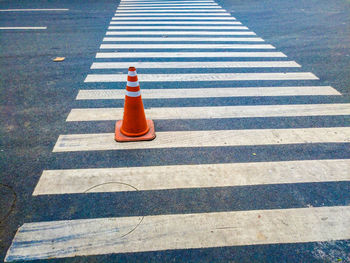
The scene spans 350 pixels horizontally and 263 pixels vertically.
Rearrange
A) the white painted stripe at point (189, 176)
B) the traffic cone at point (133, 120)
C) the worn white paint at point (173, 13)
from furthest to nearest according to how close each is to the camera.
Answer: the worn white paint at point (173, 13), the traffic cone at point (133, 120), the white painted stripe at point (189, 176)

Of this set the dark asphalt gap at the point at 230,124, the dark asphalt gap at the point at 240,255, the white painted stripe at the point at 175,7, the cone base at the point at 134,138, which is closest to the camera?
the dark asphalt gap at the point at 240,255

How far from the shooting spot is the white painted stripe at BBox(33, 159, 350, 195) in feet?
10.9

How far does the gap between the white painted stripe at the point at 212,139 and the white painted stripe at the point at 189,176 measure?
487 mm

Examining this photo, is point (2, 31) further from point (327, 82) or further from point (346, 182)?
point (346, 182)

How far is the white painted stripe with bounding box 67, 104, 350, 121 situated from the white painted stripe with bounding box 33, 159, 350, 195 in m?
1.32

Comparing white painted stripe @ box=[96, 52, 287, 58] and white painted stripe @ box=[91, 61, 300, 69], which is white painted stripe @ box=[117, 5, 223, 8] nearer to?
white painted stripe @ box=[96, 52, 287, 58]

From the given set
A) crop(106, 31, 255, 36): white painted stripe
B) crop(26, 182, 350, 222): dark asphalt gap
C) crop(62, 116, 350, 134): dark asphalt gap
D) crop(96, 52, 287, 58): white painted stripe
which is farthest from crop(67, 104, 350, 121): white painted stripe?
crop(106, 31, 255, 36): white painted stripe

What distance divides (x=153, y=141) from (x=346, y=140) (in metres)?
2.76

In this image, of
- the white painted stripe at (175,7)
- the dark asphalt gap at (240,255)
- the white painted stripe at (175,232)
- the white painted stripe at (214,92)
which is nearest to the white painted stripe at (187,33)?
the white painted stripe at (175,7)

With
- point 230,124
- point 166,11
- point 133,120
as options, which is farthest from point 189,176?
point 166,11

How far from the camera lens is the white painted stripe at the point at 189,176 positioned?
10.9 feet

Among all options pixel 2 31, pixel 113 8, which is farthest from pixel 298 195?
pixel 113 8

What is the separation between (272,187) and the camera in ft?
11.0

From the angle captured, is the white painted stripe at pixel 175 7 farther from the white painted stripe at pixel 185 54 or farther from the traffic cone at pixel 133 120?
the traffic cone at pixel 133 120
